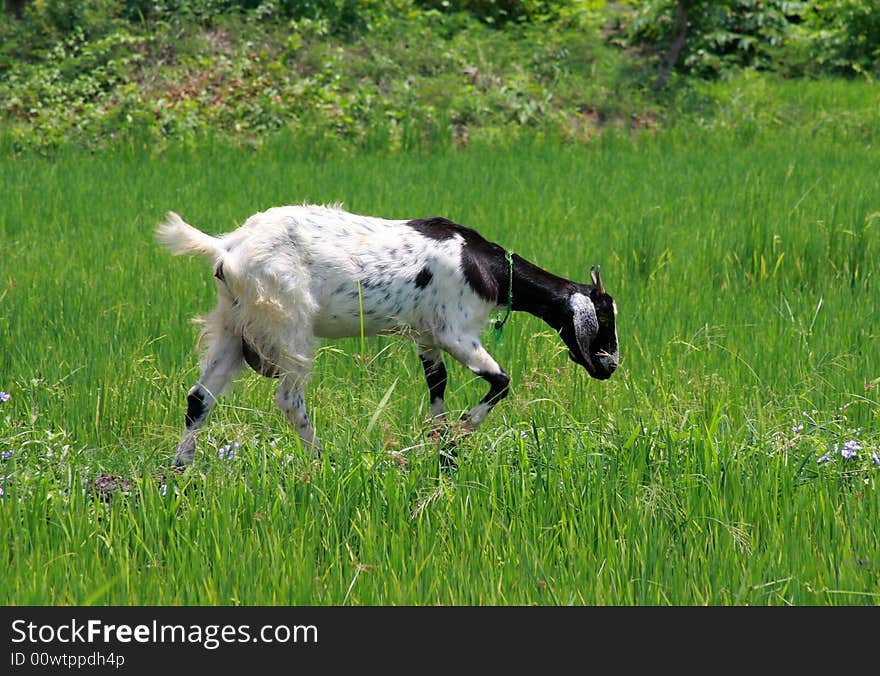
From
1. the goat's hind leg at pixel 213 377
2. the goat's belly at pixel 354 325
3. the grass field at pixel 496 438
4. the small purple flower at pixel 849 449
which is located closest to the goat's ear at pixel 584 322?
the grass field at pixel 496 438

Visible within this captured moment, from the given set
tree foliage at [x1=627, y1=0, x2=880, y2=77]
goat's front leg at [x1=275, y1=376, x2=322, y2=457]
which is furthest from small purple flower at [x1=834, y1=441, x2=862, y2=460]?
tree foliage at [x1=627, y1=0, x2=880, y2=77]

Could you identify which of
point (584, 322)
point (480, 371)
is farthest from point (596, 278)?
point (480, 371)

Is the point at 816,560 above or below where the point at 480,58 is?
above

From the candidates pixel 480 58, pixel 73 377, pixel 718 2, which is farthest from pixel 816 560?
pixel 718 2

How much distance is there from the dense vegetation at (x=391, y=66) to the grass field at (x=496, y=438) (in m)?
4.18

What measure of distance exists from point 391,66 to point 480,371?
11.6 meters

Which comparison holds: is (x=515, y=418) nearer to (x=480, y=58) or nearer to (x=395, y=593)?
(x=395, y=593)

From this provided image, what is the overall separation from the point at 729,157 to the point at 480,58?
15.3 feet

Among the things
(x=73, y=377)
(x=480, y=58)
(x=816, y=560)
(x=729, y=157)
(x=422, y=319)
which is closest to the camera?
(x=816, y=560)

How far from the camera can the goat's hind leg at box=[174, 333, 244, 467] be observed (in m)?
5.29

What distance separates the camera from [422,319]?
210 inches

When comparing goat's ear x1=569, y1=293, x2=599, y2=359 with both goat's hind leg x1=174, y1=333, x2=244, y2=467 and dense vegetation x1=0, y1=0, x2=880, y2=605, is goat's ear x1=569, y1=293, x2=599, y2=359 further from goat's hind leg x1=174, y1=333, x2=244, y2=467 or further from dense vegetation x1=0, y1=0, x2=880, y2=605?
goat's hind leg x1=174, y1=333, x2=244, y2=467

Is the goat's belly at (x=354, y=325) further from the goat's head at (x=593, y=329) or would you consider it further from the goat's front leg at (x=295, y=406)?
the goat's head at (x=593, y=329)

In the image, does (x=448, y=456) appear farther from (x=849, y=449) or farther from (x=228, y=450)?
(x=849, y=449)
